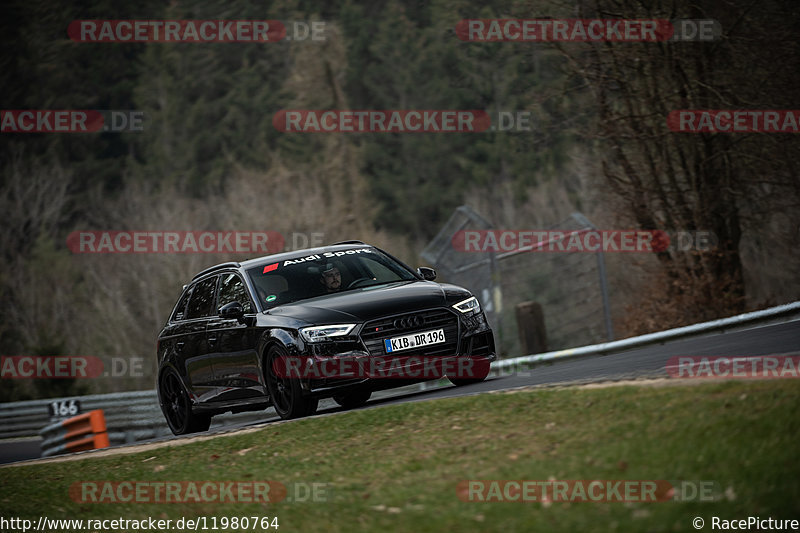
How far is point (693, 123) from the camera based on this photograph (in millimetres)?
20375

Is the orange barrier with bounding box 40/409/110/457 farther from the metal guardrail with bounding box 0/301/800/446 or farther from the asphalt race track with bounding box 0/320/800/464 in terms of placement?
the asphalt race track with bounding box 0/320/800/464

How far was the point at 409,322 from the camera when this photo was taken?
455 inches

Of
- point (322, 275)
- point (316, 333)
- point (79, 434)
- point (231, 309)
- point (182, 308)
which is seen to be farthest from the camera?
point (79, 434)

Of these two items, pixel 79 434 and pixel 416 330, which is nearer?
pixel 416 330

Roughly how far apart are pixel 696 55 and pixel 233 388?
11797 mm

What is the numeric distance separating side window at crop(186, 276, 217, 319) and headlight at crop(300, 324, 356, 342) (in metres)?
2.50

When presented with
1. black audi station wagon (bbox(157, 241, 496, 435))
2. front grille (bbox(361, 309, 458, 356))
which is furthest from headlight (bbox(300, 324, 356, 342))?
front grille (bbox(361, 309, 458, 356))

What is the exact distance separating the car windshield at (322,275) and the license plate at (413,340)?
1360mm

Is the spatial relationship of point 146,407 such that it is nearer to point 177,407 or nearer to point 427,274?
point 177,407

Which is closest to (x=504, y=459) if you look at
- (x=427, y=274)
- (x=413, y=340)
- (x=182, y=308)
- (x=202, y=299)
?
(x=413, y=340)

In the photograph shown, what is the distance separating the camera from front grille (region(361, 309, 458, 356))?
37.4ft

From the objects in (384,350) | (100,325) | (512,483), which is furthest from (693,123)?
(100,325)

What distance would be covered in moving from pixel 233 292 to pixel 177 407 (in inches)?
90.3

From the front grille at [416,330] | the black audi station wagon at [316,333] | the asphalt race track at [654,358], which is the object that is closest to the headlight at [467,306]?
the black audi station wagon at [316,333]
